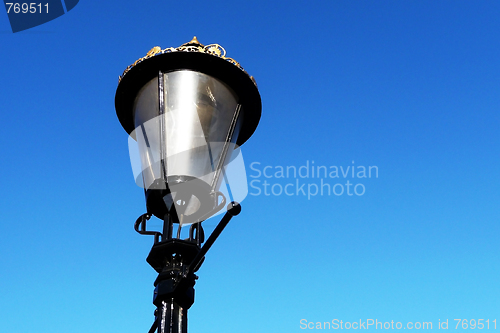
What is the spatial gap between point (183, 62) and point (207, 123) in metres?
0.54

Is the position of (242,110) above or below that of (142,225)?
above

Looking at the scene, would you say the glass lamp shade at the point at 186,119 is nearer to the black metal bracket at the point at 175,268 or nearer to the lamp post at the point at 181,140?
the lamp post at the point at 181,140

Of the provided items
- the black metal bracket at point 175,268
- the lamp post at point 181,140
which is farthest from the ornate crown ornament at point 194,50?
the black metal bracket at point 175,268

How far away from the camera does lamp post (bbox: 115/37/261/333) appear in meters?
3.14

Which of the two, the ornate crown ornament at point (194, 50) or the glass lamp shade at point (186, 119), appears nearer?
the glass lamp shade at point (186, 119)

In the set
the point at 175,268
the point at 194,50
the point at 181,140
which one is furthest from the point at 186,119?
the point at 175,268

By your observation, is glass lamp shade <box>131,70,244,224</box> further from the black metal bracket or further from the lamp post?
the black metal bracket

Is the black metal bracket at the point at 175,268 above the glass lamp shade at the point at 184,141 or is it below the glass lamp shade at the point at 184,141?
below

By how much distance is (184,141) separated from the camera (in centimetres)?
327

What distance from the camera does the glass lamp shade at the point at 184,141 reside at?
3.23m

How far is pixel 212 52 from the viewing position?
3654mm

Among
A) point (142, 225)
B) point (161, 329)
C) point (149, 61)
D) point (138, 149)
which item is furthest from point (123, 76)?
point (161, 329)

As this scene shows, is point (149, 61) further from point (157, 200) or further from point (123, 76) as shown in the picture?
point (157, 200)

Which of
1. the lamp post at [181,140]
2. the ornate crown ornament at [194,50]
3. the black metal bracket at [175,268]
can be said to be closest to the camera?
the black metal bracket at [175,268]
